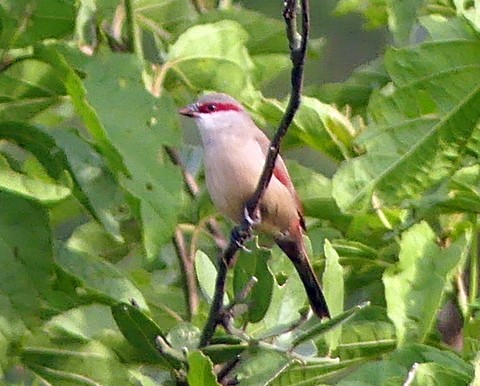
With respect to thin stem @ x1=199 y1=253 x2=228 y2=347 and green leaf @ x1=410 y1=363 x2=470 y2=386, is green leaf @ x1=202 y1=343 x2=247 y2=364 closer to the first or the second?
thin stem @ x1=199 y1=253 x2=228 y2=347

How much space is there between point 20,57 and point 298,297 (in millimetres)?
874

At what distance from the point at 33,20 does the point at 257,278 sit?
0.81 metres

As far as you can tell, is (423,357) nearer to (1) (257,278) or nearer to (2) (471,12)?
(1) (257,278)

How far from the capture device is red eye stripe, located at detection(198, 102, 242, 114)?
11.5ft

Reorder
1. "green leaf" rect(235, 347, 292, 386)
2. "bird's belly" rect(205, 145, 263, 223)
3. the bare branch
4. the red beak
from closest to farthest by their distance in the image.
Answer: the bare branch
"green leaf" rect(235, 347, 292, 386)
"bird's belly" rect(205, 145, 263, 223)
the red beak

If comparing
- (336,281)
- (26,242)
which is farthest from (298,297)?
(26,242)

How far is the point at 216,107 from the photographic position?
11.7 ft

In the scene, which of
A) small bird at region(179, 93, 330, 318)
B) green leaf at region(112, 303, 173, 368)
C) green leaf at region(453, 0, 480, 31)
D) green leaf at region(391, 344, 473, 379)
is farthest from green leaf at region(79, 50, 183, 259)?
green leaf at region(453, 0, 480, 31)

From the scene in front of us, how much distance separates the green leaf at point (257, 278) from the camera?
2.31 m

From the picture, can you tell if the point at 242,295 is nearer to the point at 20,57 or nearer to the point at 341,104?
the point at 20,57

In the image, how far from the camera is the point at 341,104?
10.7 feet

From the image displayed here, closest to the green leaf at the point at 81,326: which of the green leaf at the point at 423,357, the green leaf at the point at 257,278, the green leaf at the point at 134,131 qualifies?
the green leaf at the point at 134,131

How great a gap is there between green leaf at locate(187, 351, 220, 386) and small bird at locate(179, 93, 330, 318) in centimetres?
91

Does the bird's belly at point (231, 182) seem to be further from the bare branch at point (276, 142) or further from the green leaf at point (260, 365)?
the green leaf at point (260, 365)
